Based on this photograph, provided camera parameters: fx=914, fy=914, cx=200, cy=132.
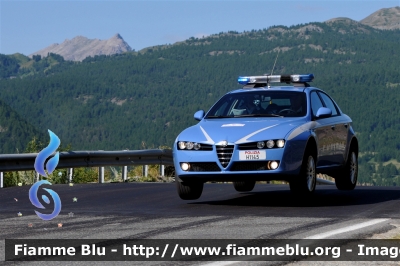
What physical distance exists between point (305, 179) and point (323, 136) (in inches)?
42.3

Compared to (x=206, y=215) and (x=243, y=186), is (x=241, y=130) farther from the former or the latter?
(x=243, y=186)

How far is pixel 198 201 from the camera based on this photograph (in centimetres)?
1274

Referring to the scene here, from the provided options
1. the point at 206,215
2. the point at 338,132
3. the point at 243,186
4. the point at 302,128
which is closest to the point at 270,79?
the point at 338,132

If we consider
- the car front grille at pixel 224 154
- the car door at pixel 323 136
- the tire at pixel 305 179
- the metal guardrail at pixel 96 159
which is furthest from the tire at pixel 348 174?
the metal guardrail at pixel 96 159

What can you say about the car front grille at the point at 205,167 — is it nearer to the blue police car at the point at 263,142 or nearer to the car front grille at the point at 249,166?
the blue police car at the point at 263,142

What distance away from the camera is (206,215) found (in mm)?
10469

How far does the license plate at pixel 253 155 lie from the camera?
37.8 feet

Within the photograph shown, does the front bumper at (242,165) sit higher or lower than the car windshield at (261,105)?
lower

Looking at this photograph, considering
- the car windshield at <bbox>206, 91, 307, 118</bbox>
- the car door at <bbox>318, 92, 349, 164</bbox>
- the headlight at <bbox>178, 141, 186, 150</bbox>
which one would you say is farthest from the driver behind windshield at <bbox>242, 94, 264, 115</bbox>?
the headlight at <bbox>178, 141, 186, 150</bbox>

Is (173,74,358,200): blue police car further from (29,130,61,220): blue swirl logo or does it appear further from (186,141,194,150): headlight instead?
(29,130,61,220): blue swirl logo

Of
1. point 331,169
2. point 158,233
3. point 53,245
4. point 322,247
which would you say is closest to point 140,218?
point 158,233

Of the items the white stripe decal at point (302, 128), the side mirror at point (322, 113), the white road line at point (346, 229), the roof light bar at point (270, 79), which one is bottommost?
the white road line at point (346, 229)

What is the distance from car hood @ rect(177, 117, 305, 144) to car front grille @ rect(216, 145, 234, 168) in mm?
87

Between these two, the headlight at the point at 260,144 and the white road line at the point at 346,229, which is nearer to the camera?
the white road line at the point at 346,229
